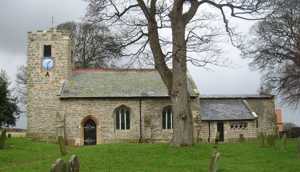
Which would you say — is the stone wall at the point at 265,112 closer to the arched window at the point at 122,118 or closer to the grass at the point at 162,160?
the arched window at the point at 122,118

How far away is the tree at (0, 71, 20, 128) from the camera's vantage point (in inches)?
1328

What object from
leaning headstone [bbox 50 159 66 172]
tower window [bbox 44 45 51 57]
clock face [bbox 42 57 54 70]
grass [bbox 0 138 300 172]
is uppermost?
tower window [bbox 44 45 51 57]

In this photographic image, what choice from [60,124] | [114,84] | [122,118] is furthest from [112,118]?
[60,124]

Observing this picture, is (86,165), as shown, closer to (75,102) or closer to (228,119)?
(75,102)

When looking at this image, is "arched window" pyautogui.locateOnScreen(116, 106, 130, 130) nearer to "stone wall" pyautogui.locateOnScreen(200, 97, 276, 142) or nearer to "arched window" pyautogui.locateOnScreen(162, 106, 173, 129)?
"arched window" pyautogui.locateOnScreen(162, 106, 173, 129)

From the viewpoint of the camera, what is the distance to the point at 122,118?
36.5 m

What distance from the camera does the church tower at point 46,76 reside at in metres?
36.6

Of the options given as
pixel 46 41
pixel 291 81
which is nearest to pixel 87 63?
pixel 46 41

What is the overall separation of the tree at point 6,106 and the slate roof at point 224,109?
14.7 m

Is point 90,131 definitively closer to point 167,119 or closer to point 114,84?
point 114,84

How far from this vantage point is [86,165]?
17.7m

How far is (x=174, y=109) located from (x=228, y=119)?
15.0 m

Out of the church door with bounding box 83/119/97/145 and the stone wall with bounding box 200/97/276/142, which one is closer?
the church door with bounding box 83/119/97/145

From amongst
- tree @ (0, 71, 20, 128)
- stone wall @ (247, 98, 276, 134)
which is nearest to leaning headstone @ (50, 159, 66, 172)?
tree @ (0, 71, 20, 128)
